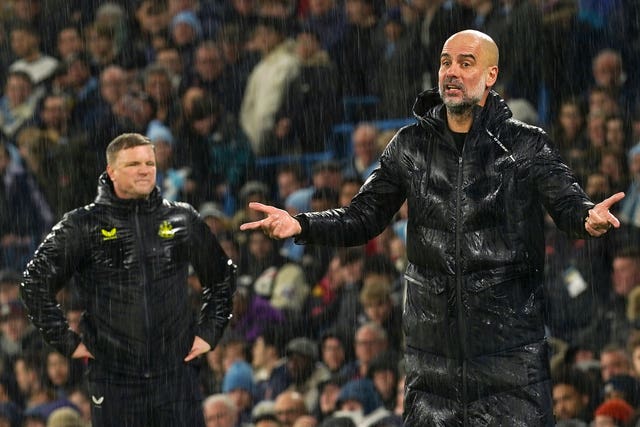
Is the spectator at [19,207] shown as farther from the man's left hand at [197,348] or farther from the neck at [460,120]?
the neck at [460,120]

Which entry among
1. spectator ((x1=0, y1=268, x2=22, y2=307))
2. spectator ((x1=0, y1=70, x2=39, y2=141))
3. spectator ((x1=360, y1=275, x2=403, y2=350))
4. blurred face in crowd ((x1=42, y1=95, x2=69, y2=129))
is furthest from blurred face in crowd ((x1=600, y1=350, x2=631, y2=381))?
spectator ((x1=0, y1=70, x2=39, y2=141))

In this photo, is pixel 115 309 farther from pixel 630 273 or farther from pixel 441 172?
pixel 630 273

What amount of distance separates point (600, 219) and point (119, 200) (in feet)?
9.95

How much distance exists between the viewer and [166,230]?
7.82 m

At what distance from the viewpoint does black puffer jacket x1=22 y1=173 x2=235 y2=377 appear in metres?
7.68

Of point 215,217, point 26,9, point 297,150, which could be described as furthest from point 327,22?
point 26,9

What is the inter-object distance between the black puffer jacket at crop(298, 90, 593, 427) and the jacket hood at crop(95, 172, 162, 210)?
188 centimetres

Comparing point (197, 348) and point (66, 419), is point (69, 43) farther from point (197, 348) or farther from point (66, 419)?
point (197, 348)

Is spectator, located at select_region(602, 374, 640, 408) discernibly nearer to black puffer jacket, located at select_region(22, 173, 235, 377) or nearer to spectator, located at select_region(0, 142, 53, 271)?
black puffer jacket, located at select_region(22, 173, 235, 377)

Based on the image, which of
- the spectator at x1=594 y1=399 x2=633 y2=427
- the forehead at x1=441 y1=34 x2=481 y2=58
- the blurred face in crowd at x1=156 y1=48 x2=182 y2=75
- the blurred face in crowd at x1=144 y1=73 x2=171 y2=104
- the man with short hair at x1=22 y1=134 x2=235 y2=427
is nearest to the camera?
the forehead at x1=441 y1=34 x2=481 y2=58

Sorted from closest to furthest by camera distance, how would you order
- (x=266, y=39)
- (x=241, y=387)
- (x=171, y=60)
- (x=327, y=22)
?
1. (x=241, y=387)
2. (x=327, y=22)
3. (x=266, y=39)
4. (x=171, y=60)

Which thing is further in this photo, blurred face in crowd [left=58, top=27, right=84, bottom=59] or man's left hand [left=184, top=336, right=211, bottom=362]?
blurred face in crowd [left=58, top=27, right=84, bottom=59]

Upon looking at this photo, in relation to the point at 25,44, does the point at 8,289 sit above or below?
below

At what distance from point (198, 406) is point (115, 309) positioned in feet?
2.18
